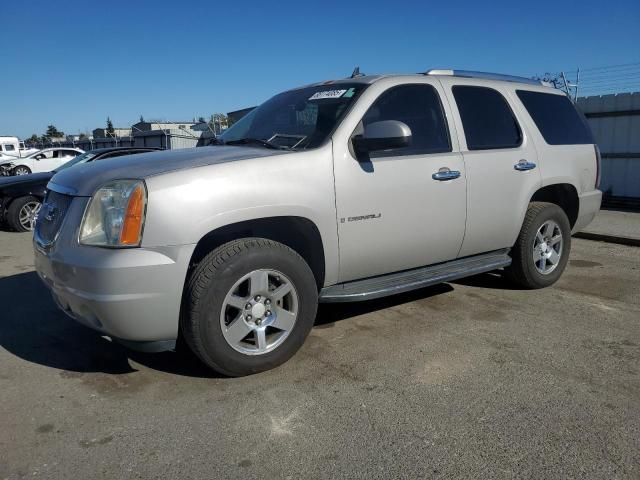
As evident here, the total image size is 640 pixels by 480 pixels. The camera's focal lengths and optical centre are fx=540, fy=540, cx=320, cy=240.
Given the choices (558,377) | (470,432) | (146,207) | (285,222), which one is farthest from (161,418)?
(558,377)

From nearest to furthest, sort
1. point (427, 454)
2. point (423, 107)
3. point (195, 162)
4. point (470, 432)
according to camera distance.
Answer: point (427, 454) → point (470, 432) → point (195, 162) → point (423, 107)

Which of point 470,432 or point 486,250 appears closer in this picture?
point 470,432

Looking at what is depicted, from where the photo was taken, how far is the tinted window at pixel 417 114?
3.97 metres

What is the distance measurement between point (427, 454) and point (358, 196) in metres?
1.72

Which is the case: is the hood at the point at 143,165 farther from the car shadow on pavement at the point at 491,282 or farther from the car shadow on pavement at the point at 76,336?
the car shadow on pavement at the point at 491,282

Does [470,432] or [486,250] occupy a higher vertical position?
[486,250]

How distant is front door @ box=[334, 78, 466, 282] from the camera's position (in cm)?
365

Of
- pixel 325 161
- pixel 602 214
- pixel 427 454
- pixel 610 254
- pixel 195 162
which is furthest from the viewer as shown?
pixel 602 214

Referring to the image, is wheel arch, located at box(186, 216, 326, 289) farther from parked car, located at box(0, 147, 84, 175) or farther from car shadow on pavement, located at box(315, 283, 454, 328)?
parked car, located at box(0, 147, 84, 175)

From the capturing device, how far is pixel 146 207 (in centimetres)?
294

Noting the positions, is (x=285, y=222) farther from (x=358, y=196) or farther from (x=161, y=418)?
(x=161, y=418)

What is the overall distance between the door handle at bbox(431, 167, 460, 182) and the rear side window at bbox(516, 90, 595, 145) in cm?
139

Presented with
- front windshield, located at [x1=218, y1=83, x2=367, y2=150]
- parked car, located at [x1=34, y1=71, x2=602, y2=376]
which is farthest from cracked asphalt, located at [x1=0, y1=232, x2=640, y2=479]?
front windshield, located at [x1=218, y1=83, x2=367, y2=150]

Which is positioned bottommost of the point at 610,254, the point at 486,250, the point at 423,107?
the point at 610,254
